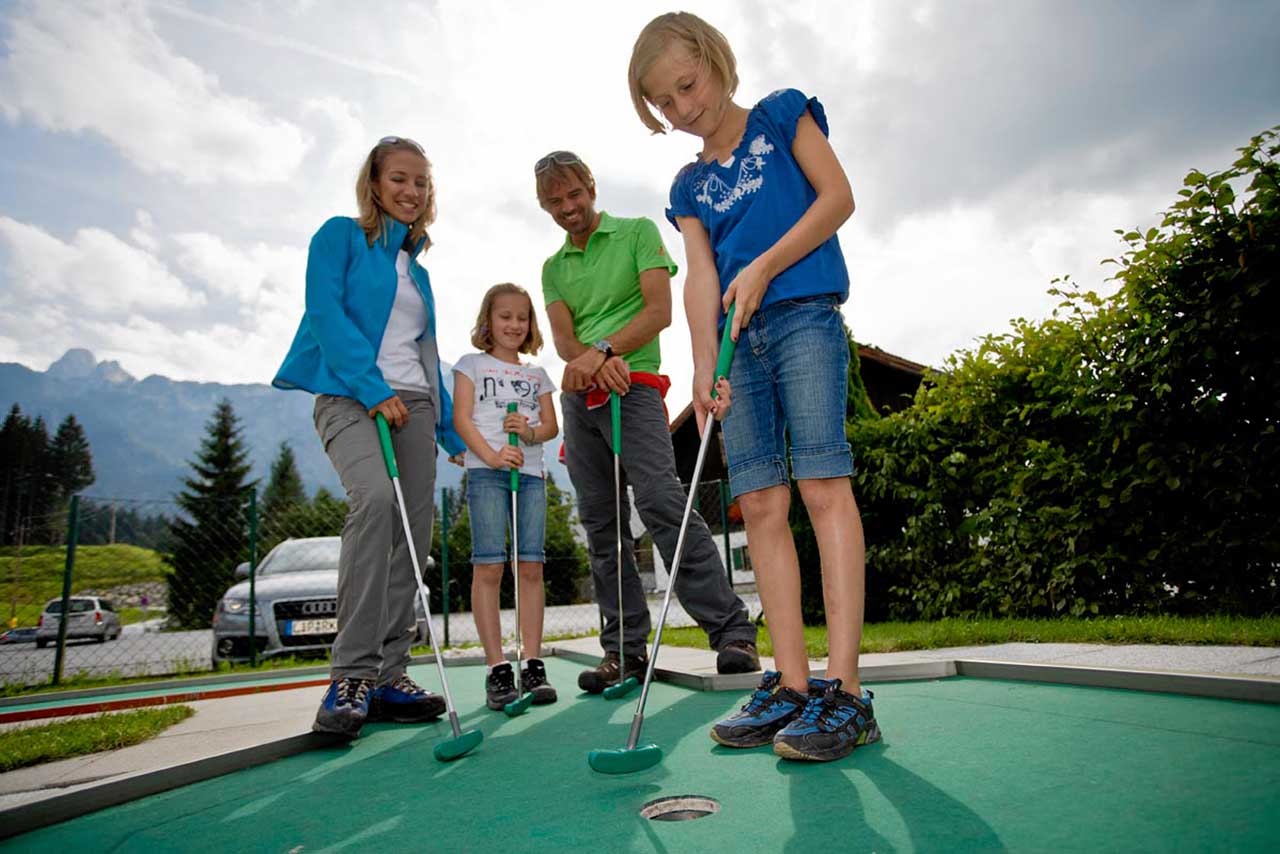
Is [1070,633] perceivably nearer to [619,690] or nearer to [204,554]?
[619,690]

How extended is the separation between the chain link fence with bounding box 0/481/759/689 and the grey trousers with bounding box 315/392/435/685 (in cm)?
76

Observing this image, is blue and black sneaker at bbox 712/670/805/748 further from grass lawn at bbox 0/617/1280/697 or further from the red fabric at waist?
grass lawn at bbox 0/617/1280/697

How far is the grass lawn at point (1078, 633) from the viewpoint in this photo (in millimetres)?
2806

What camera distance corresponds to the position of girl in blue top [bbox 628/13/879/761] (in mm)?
1858

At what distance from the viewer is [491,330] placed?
3.38 metres

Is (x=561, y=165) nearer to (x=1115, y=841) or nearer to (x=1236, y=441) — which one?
(x=1115, y=841)

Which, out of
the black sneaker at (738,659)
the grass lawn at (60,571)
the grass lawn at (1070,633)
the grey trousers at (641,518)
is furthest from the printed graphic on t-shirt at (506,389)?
the grass lawn at (60,571)

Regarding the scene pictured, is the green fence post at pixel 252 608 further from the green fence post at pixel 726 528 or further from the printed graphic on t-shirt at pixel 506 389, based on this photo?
the green fence post at pixel 726 528

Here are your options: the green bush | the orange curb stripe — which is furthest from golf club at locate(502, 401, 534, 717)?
the green bush

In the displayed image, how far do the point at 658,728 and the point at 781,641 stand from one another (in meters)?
0.45

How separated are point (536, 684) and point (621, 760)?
54.1 inches

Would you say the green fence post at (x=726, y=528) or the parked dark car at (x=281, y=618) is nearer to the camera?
the parked dark car at (x=281, y=618)

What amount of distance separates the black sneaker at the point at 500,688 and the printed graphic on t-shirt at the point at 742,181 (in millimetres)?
1803

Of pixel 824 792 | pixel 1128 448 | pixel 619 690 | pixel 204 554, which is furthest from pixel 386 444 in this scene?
pixel 204 554
